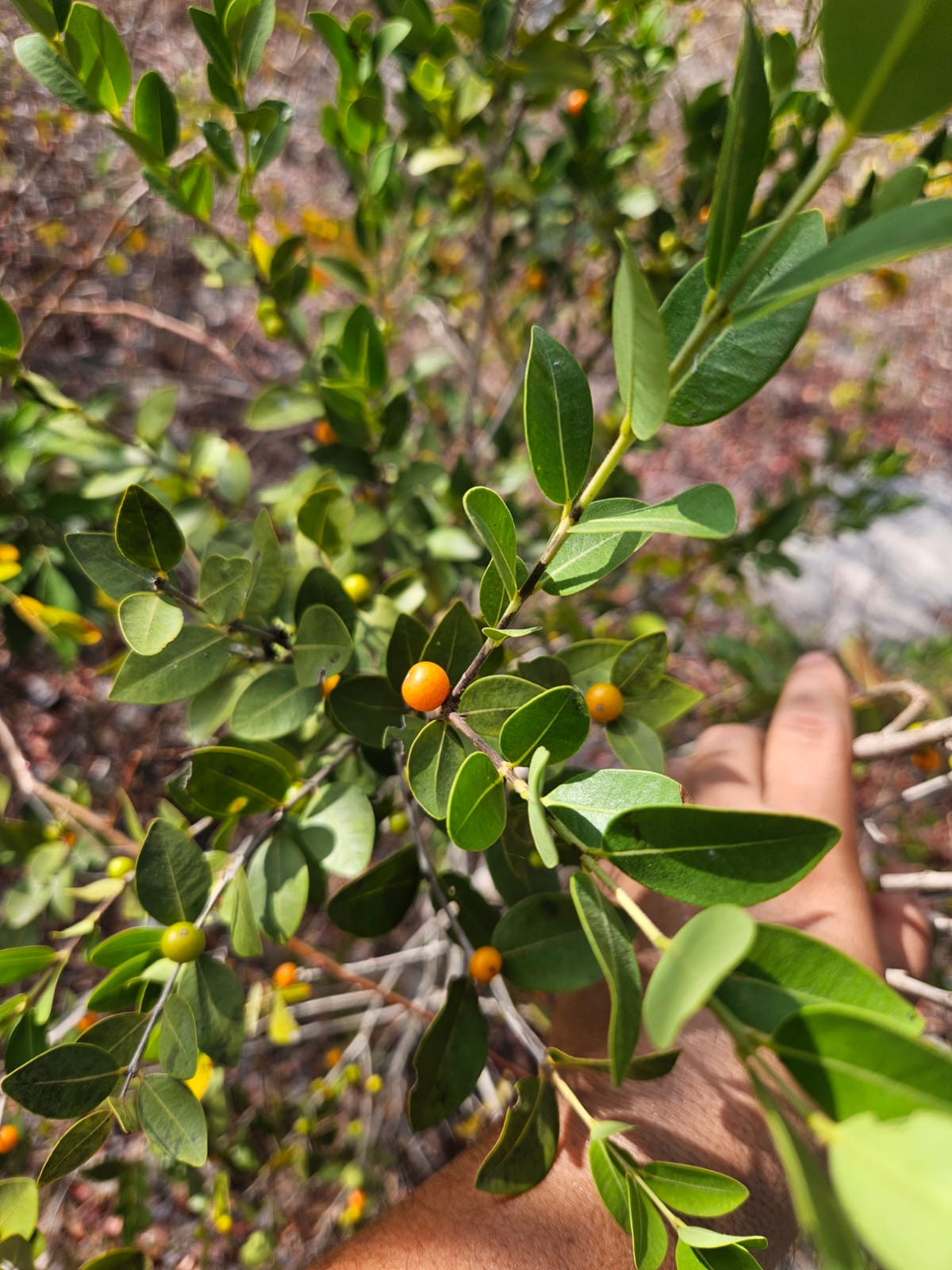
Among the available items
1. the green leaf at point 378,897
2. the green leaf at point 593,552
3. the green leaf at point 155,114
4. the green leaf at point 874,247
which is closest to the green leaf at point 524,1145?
the green leaf at point 378,897

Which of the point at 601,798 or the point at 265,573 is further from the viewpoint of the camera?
the point at 265,573

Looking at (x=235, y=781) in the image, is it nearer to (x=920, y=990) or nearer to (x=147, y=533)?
(x=147, y=533)

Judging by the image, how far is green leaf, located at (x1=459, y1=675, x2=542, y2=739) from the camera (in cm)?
74

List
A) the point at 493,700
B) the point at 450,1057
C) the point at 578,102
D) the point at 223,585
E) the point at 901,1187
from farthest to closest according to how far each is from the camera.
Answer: the point at 578,102, the point at 450,1057, the point at 223,585, the point at 493,700, the point at 901,1187

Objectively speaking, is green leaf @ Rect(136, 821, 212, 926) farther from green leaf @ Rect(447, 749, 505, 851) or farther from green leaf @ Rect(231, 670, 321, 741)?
green leaf @ Rect(447, 749, 505, 851)

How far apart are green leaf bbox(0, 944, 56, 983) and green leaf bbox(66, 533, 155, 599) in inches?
23.1

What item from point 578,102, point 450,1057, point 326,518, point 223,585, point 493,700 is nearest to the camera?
point 493,700

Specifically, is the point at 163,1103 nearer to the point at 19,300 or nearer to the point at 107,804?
the point at 107,804

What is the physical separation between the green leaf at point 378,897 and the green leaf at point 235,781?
0.58 feet

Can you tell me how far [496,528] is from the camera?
2.19ft

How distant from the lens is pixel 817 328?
5105 millimetres

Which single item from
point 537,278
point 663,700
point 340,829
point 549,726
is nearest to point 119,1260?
point 340,829

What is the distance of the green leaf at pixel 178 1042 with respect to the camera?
0.83m

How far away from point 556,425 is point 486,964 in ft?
2.45
